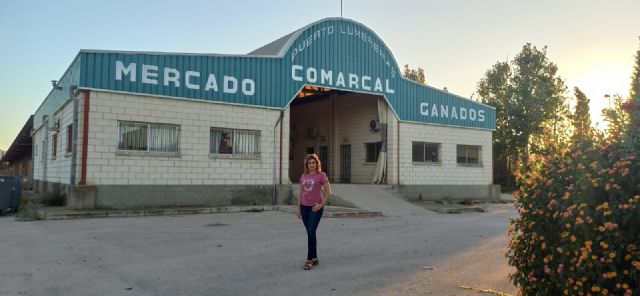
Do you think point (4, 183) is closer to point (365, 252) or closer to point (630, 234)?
point (365, 252)

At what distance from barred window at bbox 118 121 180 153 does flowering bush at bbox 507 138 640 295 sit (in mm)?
14188

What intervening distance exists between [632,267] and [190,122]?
15.4 meters

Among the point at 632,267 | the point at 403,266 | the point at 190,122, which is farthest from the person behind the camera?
the point at 190,122

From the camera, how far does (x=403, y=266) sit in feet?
23.6

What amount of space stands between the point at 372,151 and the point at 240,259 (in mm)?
17084

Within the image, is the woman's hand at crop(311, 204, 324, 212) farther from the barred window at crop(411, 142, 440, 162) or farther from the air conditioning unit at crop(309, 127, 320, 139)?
the air conditioning unit at crop(309, 127, 320, 139)

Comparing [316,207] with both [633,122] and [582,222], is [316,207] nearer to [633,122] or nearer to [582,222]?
[582,222]

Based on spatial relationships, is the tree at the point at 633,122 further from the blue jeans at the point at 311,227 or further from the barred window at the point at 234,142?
the barred window at the point at 234,142

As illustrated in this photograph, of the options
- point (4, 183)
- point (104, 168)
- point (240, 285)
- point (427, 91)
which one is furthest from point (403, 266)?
point (427, 91)

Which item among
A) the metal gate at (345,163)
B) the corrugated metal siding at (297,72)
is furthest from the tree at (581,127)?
the metal gate at (345,163)

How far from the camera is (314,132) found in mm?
28203

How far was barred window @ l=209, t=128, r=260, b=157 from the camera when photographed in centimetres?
1783

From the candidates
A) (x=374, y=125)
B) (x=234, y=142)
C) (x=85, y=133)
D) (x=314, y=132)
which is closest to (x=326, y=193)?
(x=85, y=133)

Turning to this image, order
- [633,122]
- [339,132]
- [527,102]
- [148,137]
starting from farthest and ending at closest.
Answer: [527,102], [339,132], [148,137], [633,122]
